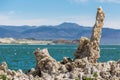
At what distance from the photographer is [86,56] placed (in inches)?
1980

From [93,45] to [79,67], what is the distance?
5.00m

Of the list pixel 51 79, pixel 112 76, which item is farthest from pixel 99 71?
pixel 51 79

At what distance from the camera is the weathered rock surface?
134 feet

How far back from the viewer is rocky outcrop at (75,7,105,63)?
164 ft

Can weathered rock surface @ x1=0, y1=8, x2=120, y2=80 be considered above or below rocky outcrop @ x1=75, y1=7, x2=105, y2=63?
below

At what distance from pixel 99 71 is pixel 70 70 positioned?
4.26 meters

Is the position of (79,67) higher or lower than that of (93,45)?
lower

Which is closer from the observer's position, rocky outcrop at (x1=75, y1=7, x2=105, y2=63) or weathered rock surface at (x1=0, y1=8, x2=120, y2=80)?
weathered rock surface at (x1=0, y1=8, x2=120, y2=80)

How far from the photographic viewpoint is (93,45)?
50.9 meters

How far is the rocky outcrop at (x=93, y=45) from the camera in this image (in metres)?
50.1

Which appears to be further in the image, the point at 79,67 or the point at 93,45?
the point at 93,45

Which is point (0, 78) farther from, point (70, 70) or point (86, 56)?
point (86, 56)

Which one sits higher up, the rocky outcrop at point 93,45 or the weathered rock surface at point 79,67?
the rocky outcrop at point 93,45

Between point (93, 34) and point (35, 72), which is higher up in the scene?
point (93, 34)
